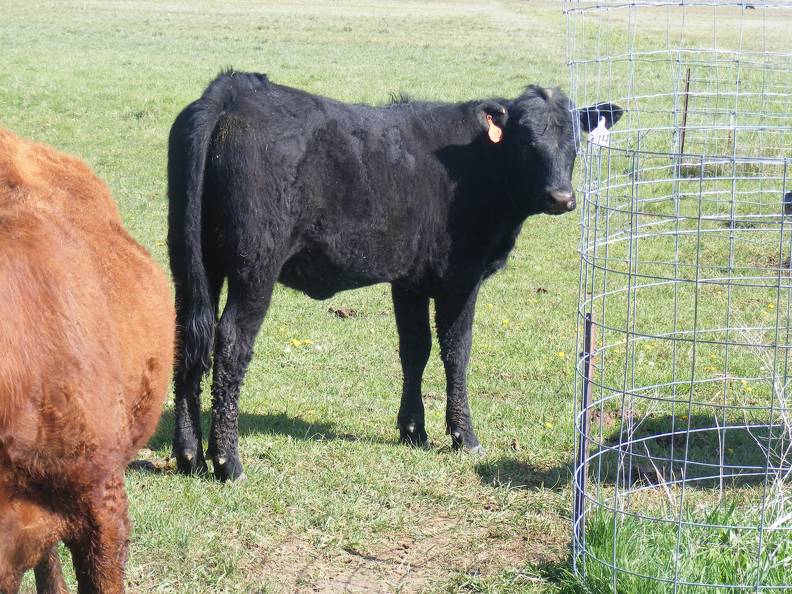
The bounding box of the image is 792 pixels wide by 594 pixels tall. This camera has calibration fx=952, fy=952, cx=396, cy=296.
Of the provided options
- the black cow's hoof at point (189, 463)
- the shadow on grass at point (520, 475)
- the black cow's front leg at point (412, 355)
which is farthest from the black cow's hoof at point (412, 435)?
the black cow's hoof at point (189, 463)

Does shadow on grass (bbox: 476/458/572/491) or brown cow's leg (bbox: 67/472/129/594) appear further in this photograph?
shadow on grass (bbox: 476/458/572/491)

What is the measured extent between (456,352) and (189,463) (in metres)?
1.95

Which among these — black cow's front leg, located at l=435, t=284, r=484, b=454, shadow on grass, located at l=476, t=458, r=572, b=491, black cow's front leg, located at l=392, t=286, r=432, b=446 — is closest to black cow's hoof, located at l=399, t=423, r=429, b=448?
black cow's front leg, located at l=392, t=286, r=432, b=446

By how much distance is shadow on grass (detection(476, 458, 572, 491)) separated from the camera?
17.9ft

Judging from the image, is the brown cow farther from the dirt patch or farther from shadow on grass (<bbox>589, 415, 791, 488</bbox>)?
shadow on grass (<bbox>589, 415, 791, 488</bbox>)

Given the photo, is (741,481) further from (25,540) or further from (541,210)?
(25,540)

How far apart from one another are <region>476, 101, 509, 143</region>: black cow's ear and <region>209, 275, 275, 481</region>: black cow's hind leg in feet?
6.68

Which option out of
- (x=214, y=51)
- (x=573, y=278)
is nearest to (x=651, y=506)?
(x=573, y=278)

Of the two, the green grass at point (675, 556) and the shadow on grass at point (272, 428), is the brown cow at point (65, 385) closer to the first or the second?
the green grass at point (675, 556)

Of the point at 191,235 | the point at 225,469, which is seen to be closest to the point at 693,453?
the point at 225,469

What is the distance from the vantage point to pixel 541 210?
664cm

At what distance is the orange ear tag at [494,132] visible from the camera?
258 inches

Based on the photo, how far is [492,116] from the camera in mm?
6695

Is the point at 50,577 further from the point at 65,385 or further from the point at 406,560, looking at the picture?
the point at 406,560
